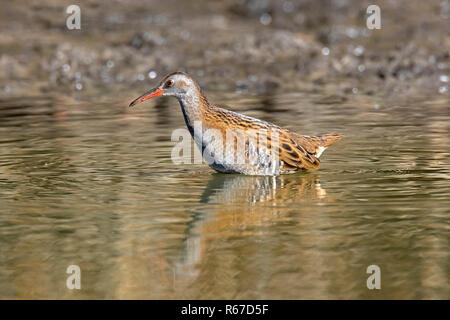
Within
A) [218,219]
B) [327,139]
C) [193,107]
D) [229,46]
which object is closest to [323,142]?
[327,139]

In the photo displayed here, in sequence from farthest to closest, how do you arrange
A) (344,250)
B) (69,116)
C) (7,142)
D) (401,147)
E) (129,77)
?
(129,77), (69,116), (7,142), (401,147), (344,250)

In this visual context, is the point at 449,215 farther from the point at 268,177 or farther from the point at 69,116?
the point at 69,116

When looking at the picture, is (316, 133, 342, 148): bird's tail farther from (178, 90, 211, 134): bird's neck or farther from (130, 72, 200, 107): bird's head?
(130, 72, 200, 107): bird's head

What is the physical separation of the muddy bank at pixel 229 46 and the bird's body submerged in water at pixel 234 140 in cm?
726

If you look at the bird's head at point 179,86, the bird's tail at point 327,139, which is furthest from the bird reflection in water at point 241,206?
the bird's head at point 179,86

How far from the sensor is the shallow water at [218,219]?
20.3ft

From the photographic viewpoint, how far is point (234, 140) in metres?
9.29

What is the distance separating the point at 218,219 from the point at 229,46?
40.9ft

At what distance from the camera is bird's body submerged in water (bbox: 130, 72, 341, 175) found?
30.4ft

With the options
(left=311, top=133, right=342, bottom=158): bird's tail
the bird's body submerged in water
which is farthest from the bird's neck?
(left=311, top=133, right=342, bottom=158): bird's tail

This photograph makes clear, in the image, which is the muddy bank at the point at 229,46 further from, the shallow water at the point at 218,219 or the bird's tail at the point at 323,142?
the bird's tail at the point at 323,142
